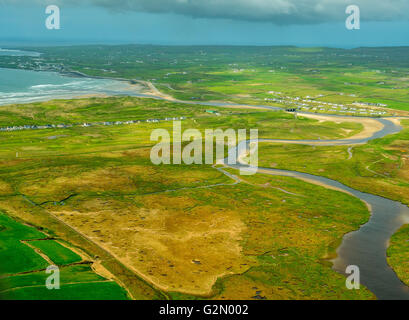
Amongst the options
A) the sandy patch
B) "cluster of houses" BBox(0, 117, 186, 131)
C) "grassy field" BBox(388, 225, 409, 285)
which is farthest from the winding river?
"cluster of houses" BBox(0, 117, 186, 131)

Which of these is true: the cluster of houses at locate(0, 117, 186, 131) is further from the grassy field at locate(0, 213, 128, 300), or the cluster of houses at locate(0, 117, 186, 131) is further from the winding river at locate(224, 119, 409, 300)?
the grassy field at locate(0, 213, 128, 300)

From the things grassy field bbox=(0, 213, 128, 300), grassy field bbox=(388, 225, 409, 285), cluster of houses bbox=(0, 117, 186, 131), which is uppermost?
cluster of houses bbox=(0, 117, 186, 131)

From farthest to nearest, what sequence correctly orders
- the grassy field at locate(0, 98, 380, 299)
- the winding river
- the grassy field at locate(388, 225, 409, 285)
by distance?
the grassy field at locate(388, 225, 409, 285) → the winding river → the grassy field at locate(0, 98, 380, 299)

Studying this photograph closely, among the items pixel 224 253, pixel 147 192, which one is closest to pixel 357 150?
pixel 147 192

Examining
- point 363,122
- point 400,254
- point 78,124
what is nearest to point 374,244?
point 400,254

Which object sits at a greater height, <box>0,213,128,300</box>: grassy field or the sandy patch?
the sandy patch

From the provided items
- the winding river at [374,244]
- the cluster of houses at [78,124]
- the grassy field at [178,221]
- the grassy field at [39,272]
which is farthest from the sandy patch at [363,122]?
the grassy field at [39,272]

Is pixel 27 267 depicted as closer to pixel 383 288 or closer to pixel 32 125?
pixel 383 288

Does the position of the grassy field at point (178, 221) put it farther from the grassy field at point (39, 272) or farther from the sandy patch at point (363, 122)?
the sandy patch at point (363, 122)
